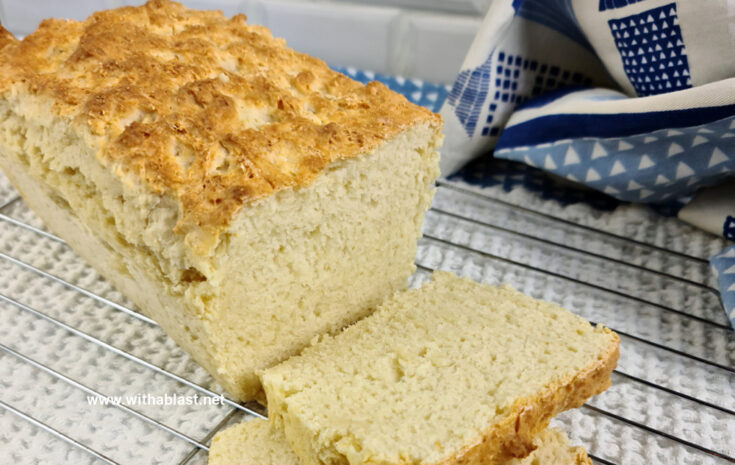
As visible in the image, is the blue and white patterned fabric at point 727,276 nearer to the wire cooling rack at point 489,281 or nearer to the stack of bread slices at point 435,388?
the wire cooling rack at point 489,281

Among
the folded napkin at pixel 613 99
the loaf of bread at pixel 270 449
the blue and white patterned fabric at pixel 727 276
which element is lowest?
the loaf of bread at pixel 270 449

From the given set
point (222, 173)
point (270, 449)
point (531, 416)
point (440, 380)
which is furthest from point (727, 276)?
point (222, 173)

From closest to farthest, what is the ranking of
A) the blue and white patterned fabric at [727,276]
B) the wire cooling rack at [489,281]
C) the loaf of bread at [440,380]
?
the loaf of bread at [440,380], the wire cooling rack at [489,281], the blue and white patterned fabric at [727,276]

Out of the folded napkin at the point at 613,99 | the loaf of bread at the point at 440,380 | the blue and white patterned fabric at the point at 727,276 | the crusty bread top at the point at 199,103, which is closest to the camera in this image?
the loaf of bread at the point at 440,380

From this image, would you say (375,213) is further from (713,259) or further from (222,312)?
(713,259)

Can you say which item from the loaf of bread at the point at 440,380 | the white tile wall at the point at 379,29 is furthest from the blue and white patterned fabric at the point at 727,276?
the white tile wall at the point at 379,29

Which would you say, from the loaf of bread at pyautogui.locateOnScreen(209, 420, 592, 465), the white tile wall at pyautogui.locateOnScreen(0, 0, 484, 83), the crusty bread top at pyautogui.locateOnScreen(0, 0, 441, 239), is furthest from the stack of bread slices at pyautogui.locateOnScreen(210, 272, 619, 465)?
the white tile wall at pyautogui.locateOnScreen(0, 0, 484, 83)
